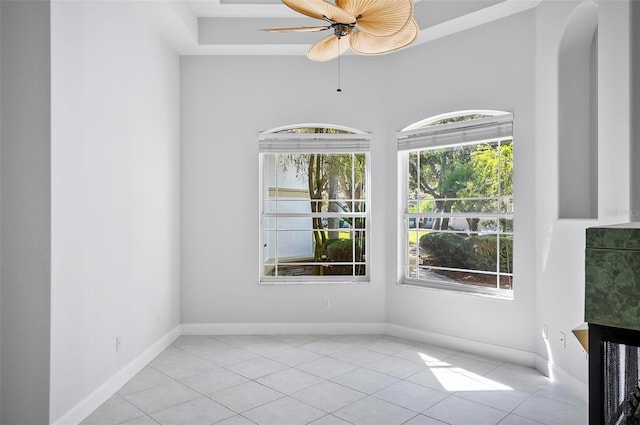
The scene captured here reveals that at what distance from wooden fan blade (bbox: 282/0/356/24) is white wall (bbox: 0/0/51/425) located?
142cm

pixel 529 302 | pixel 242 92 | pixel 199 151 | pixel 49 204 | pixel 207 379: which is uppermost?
pixel 242 92

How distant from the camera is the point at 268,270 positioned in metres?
4.82

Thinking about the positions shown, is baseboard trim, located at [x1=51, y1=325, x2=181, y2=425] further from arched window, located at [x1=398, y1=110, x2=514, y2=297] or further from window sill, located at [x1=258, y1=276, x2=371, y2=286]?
arched window, located at [x1=398, y1=110, x2=514, y2=297]

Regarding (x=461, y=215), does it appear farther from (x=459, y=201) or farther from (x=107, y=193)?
(x=107, y=193)

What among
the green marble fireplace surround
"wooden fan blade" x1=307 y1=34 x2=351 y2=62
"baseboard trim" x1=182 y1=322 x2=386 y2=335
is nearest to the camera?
the green marble fireplace surround

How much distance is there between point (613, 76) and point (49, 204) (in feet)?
10.8

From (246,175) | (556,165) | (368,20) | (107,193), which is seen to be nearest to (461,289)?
(556,165)

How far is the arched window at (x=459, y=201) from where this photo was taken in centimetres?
391

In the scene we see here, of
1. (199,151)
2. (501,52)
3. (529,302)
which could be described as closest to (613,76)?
(501,52)

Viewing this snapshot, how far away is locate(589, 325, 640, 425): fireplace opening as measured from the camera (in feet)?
3.43

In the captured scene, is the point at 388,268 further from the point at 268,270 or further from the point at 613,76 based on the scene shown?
the point at 613,76

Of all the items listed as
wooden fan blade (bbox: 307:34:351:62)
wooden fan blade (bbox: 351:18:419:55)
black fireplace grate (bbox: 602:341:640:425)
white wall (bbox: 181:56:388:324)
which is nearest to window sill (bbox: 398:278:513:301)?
white wall (bbox: 181:56:388:324)

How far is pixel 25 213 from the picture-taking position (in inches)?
96.3

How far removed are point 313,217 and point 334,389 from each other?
2.02m
